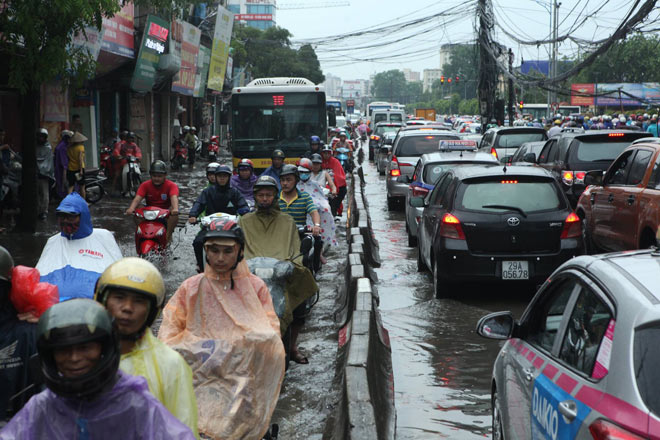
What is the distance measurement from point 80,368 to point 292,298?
4922mm

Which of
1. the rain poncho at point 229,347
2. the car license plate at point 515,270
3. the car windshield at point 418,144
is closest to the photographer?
the rain poncho at point 229,347

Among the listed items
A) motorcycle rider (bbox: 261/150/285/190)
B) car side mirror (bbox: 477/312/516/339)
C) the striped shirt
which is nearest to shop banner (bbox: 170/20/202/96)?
motorcycle rider (bbox: 261/150/285/190)

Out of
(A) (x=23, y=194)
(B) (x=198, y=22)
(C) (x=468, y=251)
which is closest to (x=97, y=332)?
(C) (x=468, y=251)

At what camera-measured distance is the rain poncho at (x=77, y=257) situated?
5.79 m

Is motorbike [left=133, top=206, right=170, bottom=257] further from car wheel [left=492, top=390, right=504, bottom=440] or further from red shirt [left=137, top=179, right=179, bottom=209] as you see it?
car wheel [left=492, top=390, right=504, bottom=440]

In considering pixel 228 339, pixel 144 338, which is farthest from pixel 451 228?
pixel 144 338

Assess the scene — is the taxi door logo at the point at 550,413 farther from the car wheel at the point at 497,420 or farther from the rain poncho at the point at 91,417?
the rain poncho at the point at 91,417

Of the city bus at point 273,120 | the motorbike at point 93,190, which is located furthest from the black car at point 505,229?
the motorbike at point 93,190

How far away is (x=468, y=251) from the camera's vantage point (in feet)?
32.5

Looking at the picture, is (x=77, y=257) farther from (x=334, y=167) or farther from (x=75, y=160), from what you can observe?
(x=75, y=160)

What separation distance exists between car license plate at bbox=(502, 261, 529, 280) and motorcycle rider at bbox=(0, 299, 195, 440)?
7.39 metres

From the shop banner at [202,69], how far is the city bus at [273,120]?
17940 mm

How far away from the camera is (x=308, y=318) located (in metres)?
9.91

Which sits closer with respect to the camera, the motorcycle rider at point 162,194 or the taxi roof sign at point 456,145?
the motorcycle rider at point 162,194
